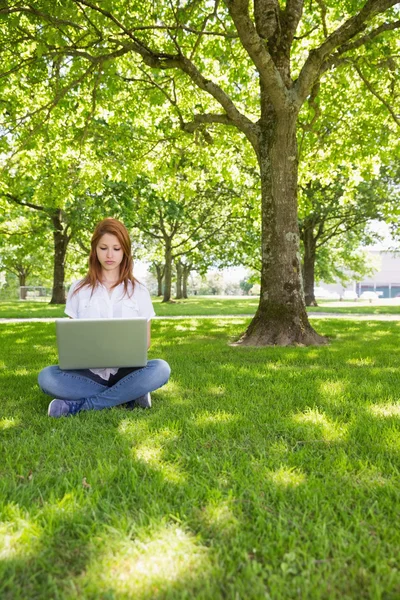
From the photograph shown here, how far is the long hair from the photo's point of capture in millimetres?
4223

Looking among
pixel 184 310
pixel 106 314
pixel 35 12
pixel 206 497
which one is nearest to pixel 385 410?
pixel 206 497

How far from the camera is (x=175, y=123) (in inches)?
498

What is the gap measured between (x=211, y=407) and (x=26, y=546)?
2.32 metres

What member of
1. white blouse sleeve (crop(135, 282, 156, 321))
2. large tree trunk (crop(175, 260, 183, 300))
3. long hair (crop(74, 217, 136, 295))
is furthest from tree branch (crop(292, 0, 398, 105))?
large tree trunk (crop(175, 260, 183, 300))

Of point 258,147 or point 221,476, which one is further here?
point 258,147

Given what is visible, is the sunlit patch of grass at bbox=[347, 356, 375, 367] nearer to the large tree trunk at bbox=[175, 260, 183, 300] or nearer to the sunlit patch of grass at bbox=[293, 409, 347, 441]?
the sunlit patch of grass at bbox=[293, 409, 347, 441]

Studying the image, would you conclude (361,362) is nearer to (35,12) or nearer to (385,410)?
(385,410)

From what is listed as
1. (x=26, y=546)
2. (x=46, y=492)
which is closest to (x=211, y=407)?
(x=46, y=492)

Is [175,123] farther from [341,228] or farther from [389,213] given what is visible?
[341,228]

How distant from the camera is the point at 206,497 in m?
2.42

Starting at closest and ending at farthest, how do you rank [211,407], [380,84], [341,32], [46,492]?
[46,492] → [211,407] → [341,32] → [380,84]

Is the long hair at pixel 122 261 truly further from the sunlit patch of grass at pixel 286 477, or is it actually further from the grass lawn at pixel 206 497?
the sunlit patch of grass at pixel 286 477

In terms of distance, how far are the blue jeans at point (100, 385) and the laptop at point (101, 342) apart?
23 centimetres

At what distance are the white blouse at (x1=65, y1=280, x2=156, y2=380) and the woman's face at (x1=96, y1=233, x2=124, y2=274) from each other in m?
0.25
